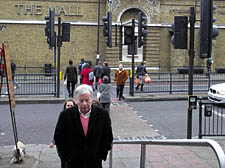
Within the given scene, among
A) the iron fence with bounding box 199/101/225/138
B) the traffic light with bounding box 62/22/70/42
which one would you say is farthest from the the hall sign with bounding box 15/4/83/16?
the iron fence with bounding box 199/101/225/138

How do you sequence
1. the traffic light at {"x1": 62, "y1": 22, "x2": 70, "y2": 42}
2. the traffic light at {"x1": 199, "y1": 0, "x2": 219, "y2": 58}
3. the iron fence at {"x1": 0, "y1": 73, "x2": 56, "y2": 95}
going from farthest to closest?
the iron fence at {"x1": 0, "y1": 73, "x2": 56, "y2": 95} → the traffic light at {"x1": 62, "y1": 22, "x2": 70, "y2": 42} → the traffic light at {"x1": 199, "y1": 0, "x2": 219, "y2": 58}

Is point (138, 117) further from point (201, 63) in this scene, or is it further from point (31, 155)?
point (201, 63)

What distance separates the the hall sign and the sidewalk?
18.4 m

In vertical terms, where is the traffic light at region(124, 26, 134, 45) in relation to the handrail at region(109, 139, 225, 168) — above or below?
above

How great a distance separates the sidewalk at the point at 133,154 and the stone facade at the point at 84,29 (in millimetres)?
17802

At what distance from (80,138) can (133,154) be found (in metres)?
2.06

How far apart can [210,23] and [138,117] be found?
5328mm

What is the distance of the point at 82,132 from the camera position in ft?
12.8

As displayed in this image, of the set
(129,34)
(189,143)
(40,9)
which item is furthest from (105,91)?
(40,9)

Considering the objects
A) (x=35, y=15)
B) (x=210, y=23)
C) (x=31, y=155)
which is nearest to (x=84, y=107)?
(x=31, y=155)

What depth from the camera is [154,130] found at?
1045 centimetres

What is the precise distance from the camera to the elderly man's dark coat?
3.93 meters

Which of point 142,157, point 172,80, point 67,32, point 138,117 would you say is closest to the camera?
point 142,157

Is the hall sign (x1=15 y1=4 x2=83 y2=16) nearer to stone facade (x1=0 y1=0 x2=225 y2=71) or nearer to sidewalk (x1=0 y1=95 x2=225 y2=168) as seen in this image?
stone facade (x1=0 y1=0 x2=225 y2=71)
